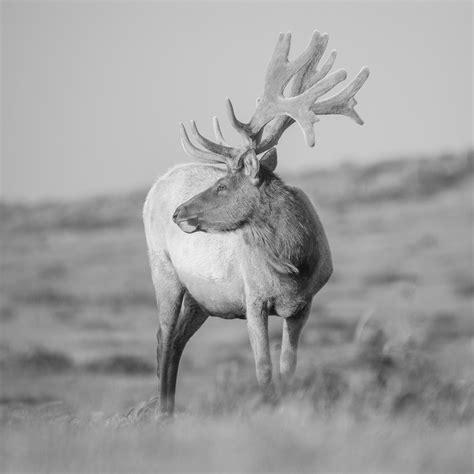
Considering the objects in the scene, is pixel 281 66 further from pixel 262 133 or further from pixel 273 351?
pixel 273 351

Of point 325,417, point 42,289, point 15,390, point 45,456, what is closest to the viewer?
point 45,456

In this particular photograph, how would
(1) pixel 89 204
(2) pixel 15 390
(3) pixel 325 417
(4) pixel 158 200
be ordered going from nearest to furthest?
1. (3) pixel 325 417
2. (4) pixel 158 200
3. (2) pixel 15 390
4. (1) pixel 89 204

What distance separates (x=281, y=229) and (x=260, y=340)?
0.91m

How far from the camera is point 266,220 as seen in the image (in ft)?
31.1

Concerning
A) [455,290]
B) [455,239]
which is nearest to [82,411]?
[455,290]

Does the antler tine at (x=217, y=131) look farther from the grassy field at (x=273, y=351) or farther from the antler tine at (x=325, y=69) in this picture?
the grassy field at (x=273, y=351)

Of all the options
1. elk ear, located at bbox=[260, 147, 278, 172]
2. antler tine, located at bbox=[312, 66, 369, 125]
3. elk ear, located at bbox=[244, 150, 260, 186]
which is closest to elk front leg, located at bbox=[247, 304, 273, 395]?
elk ear, located at bbox=[244, 150, 260, 186]

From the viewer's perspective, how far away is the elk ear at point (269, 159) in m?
9.69

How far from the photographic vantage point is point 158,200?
10.9 meters

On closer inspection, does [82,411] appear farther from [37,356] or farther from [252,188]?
[37,356]

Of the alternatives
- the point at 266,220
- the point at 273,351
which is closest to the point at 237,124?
the point at 266,220

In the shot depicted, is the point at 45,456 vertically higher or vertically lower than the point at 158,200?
lower

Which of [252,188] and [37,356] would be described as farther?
[37,356]

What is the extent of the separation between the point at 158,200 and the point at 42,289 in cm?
2180
